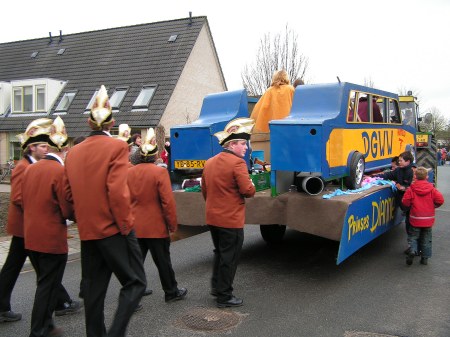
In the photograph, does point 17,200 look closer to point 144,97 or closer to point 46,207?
point 46,207

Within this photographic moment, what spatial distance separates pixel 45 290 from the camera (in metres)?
3.92

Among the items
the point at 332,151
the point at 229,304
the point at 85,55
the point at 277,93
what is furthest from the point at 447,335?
the point at 85,55

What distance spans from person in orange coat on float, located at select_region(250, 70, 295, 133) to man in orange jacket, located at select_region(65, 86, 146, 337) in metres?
4.28

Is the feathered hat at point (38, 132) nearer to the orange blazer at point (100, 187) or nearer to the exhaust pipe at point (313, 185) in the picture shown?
the orange blazer at point (100, 187)

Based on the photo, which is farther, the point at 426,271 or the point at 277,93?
the point at 277,93

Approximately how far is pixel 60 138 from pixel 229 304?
7.81ft

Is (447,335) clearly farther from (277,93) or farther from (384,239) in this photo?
(277,93)

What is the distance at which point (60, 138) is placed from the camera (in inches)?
170

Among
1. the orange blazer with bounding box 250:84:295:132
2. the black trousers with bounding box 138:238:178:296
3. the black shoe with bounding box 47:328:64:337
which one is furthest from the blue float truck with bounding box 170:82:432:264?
the black shoe with bounding box 47:328:64:337

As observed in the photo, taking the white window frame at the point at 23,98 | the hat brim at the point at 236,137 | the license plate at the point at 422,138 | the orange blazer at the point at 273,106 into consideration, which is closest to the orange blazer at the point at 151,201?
the hat brim at the point at 236,137

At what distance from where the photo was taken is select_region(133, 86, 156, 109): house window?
21.5 m

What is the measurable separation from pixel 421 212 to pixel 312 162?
188 cm

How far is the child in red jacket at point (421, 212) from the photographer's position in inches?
247

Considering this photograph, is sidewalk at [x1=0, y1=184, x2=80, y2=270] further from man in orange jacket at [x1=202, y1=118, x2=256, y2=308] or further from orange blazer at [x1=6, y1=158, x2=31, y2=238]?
man in orange jacket at [x1=202, y1=118, x2=256, y2=308]
